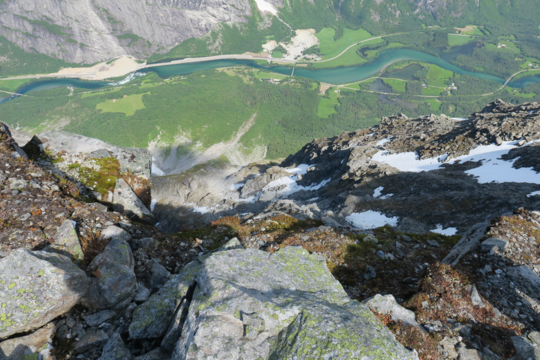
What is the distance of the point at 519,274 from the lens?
11906 mm

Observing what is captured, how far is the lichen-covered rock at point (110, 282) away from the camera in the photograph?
30.5ft

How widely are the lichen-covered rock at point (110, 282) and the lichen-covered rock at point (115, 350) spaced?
202cm

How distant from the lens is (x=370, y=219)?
42750mm

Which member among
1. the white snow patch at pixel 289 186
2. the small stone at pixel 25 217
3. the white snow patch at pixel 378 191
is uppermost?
the small stone at pixel 25 217

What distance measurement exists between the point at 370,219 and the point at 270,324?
3993 cm

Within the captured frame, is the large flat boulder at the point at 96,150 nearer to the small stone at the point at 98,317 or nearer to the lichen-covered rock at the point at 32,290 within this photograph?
the lichen-covered rock at the point at 32,290

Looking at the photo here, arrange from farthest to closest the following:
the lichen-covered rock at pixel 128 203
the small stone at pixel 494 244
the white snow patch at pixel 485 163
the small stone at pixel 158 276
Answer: the white snow patch at pixel 485 163, the lichen-covered rock at pixel 128 203, the small stone at pixel 494 244, the small stone at pixel 158 276

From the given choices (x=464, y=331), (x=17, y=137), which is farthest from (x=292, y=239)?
(x=17, y=137)

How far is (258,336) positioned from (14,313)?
7606 mm

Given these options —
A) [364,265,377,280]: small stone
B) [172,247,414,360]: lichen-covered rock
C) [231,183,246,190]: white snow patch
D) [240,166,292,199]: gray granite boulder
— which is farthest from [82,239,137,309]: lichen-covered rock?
[231,183,246,190]: white snow patch

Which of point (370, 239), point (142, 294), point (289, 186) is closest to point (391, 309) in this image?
point (370, 239)

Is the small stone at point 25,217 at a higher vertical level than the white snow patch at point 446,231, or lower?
higher

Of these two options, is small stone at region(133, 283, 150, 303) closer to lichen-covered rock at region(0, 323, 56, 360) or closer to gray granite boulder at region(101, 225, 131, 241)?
lichen-covered rock at region(0, 323, 56, 360)

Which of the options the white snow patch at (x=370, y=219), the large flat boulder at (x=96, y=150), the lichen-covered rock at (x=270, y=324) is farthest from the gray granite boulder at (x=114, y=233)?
the white snow patch at (x=370, y=219)
